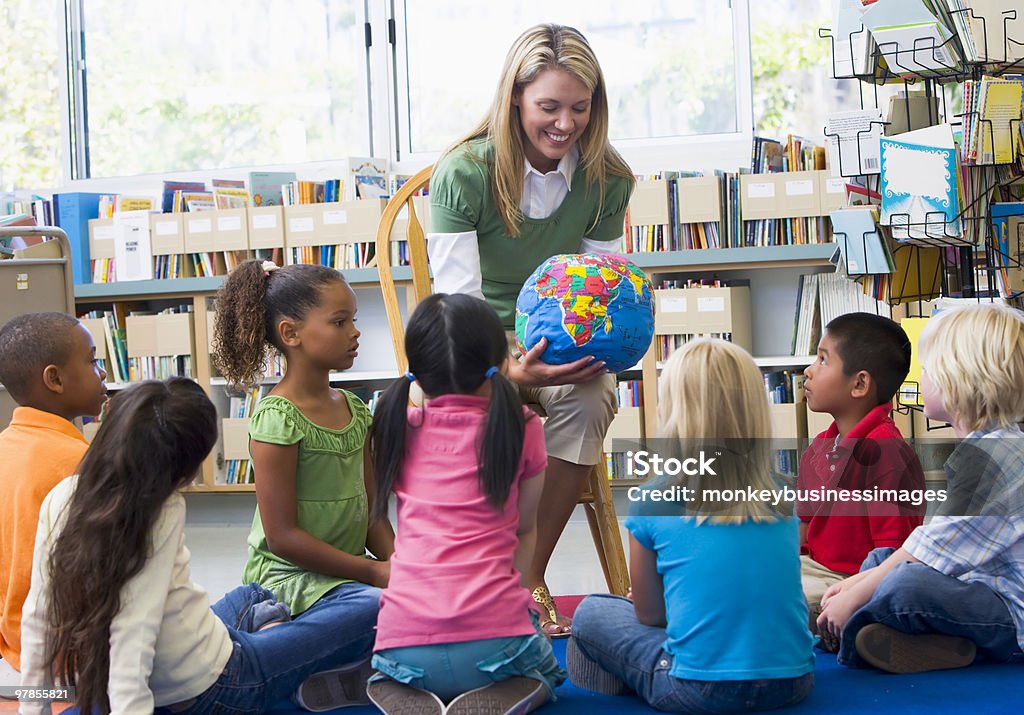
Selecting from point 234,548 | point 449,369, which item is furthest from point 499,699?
point 234,548

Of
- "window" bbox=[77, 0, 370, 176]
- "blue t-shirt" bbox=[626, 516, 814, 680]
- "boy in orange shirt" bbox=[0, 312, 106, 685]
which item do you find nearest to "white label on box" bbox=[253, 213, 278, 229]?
"window" bbox=[77, 0, 370, 176]

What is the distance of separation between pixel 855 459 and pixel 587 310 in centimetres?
66

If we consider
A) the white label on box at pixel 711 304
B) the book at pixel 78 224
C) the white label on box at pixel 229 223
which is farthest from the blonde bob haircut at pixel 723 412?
the book at pixel 78 224

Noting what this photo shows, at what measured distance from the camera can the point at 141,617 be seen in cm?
167

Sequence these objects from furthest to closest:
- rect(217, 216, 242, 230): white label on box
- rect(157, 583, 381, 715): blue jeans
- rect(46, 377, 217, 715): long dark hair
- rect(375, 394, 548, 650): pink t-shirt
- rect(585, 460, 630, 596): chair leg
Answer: rect(217, 216, 242, 230): white label on box
rect(585, 460, 630, 596): chair leg
rect(157, 583, 381, 715): blue jeans
rect(375, 394, 548, 650): pink t-shirt
rect(46, 377, 217, 715): long dark hair

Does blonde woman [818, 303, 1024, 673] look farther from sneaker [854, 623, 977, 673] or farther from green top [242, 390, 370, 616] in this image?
green top [242, 390, 370, 616]

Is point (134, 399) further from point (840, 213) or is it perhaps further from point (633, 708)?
point (840, 213)

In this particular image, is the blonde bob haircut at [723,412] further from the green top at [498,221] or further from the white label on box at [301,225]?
the white label on box at [301,225]

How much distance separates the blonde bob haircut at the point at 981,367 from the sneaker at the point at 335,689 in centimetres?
111

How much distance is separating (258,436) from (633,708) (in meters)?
0.78

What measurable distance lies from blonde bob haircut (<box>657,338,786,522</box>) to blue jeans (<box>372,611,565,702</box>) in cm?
35

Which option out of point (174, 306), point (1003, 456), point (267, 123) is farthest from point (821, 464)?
point (267, 123)

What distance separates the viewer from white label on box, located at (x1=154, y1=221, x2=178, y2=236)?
4816 mm

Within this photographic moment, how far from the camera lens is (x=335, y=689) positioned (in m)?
2.01
